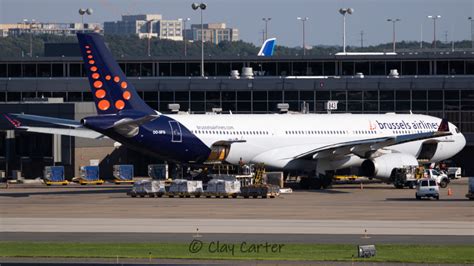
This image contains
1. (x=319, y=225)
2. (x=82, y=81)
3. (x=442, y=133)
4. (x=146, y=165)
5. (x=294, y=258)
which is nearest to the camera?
(x=294, y=258)

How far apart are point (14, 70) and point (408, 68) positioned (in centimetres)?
4223

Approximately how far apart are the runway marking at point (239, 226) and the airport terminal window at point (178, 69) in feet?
209

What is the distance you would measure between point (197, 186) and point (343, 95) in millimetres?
34581

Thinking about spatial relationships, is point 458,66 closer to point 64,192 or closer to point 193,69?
point 193,69

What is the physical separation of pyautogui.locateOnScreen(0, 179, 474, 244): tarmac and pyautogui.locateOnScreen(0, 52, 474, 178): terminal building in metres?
16.0

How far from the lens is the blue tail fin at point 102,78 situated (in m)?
67.4

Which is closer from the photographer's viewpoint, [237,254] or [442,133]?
[237,254]

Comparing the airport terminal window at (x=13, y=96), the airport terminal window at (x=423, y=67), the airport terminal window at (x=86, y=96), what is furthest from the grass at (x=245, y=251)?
the airport terminal window at (x=423, y=67)

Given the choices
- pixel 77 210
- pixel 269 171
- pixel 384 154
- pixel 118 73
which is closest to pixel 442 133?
pixel 384 154

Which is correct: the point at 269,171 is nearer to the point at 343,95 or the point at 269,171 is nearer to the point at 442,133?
the point at 442,133

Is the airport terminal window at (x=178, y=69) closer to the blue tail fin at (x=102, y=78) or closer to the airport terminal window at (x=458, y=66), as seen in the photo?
the airport terminal window at (x=458, y=66)

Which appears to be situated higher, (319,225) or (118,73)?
(118,73)

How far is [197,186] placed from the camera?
223ft

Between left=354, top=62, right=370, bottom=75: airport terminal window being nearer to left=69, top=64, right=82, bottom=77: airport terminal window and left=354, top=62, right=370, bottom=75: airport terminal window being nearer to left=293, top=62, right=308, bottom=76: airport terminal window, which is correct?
left=293, top=62, right=308, bottom=76: airport terminal window
